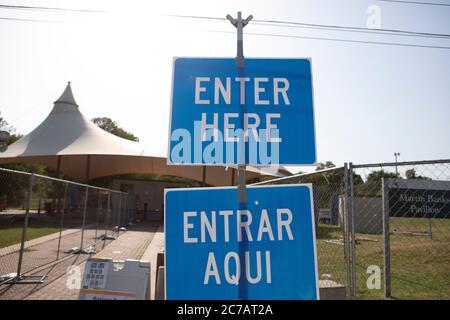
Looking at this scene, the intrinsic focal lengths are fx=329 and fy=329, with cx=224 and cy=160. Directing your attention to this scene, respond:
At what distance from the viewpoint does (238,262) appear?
6.62ft

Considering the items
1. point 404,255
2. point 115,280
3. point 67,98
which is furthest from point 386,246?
point 67,98

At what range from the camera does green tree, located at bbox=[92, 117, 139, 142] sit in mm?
60781

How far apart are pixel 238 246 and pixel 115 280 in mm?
2104

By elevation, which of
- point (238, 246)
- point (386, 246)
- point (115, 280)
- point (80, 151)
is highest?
point (80, 151)

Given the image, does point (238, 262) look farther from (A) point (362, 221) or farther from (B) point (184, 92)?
(A) point (362, 221)

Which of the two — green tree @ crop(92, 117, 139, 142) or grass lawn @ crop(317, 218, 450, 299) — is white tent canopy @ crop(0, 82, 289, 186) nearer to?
grass lawn @ crop(317, 218, 450, 299)

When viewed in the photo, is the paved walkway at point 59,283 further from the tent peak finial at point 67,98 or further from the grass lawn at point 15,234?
the tent peak finial at point 67,98

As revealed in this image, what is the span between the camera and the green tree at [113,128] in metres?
60.8

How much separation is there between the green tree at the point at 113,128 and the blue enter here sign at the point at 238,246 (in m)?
60.3

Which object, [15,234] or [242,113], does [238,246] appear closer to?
[242,113]

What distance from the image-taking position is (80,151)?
23.8 m

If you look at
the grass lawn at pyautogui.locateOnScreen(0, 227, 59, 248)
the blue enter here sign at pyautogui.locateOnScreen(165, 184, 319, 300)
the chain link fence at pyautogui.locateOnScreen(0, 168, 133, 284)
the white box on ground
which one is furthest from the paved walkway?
the blue enter here sign at pyautogui.locateOnScreen(165, 184, 319, 300)
